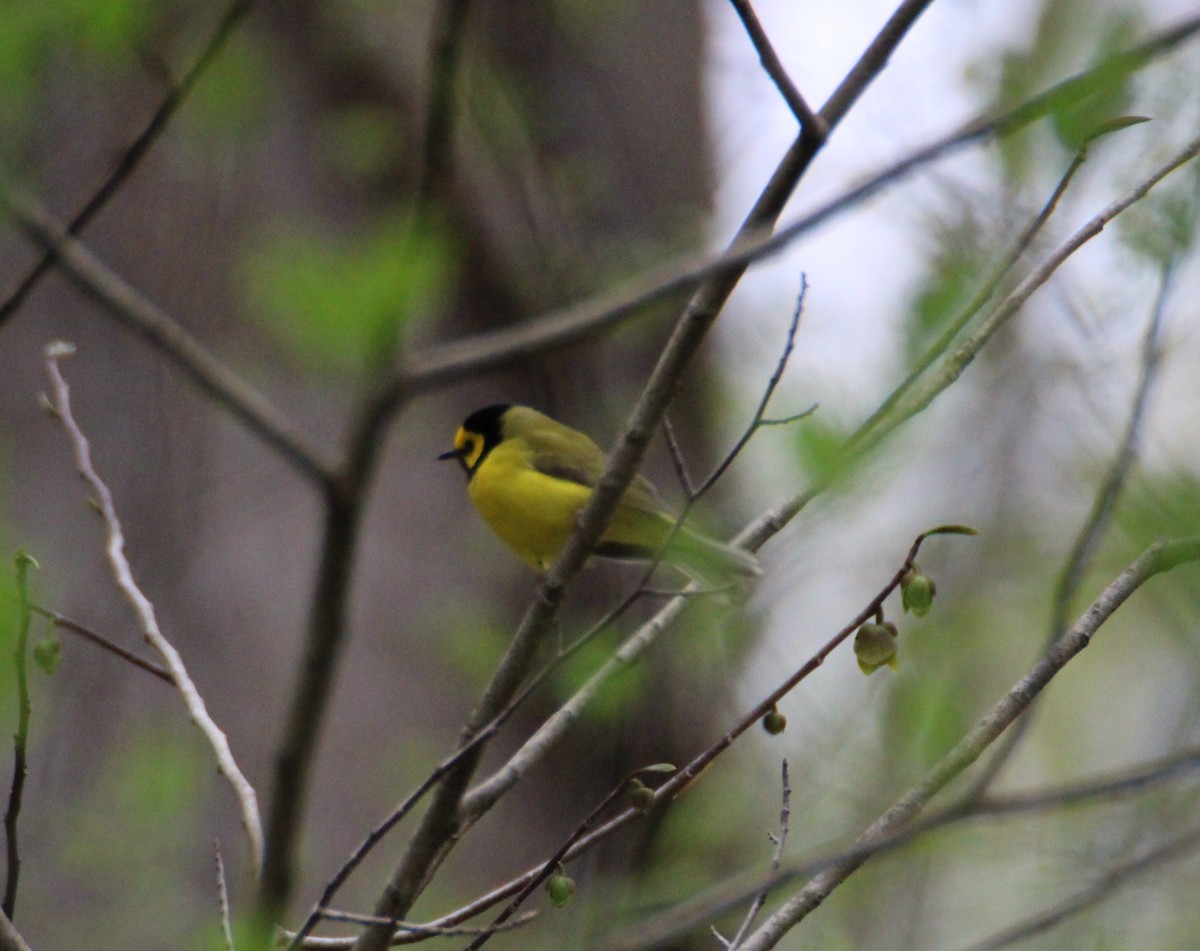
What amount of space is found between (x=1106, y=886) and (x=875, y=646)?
0.81 metres

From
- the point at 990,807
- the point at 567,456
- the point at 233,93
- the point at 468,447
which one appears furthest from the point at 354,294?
the point at 468,447

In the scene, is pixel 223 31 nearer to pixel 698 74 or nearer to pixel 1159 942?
pixel 698 74

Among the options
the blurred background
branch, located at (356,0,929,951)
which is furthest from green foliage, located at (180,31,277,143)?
branch, located at (356,0,929,951)

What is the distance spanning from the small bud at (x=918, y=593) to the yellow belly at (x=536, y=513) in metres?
1.83

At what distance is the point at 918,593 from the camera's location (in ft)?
6.18

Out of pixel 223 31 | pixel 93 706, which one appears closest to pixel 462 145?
pixel 93 706

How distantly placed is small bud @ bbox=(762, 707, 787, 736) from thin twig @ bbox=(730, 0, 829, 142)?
861 millimetres

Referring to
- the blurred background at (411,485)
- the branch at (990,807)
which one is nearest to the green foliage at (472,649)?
the blurred background at (411,485)

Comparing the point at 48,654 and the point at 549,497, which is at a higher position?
the point at 549,497

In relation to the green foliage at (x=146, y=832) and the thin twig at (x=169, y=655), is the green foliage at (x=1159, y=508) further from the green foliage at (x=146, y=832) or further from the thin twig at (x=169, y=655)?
the green foliage at (x=146, y=832)

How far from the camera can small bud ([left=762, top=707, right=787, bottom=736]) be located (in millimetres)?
1951

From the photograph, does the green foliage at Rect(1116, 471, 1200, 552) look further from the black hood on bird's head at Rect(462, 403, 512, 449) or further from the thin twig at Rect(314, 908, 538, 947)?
the black hood on bird's head at Rect(462, 403, 512, 449)

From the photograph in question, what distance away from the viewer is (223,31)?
1.48 metres

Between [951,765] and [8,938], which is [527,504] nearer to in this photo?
[951,765]
